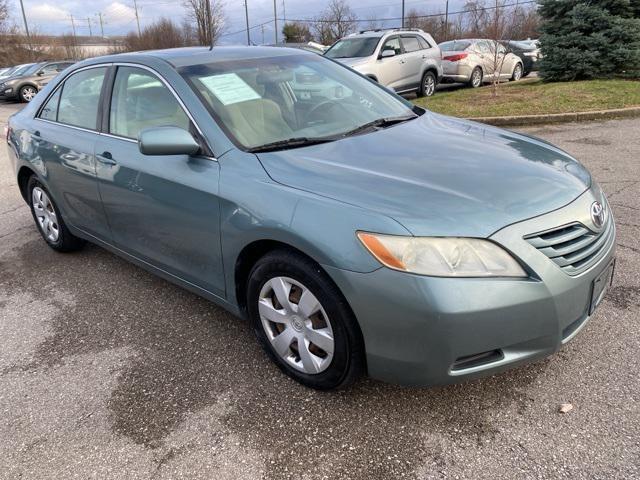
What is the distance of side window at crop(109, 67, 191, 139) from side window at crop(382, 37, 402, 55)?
953cm

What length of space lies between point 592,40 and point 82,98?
11624 mm

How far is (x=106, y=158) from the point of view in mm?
3473

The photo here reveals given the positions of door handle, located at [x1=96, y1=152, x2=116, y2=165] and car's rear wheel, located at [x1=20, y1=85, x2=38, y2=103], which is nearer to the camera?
door handle, located at [x1=96, y1=152, x2=116, y2=165]

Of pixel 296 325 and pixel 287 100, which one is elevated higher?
pixel 287 100

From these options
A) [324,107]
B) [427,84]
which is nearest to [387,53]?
[427,84]

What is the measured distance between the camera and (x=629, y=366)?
8.68 feet

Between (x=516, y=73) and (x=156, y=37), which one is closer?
(x=516, y=73)

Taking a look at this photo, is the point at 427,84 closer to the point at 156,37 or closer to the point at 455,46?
the point at 455,46

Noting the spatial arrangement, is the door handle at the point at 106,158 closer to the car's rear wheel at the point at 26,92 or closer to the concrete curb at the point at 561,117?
the concrete curb at the point at 561,117

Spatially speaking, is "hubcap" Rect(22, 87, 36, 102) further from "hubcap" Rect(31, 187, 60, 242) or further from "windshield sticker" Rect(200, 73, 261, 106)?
"windshield sticker" Rect(200, 73, 261, 106)

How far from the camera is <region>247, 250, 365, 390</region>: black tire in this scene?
2.28 meters

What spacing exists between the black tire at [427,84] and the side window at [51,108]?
9799mm

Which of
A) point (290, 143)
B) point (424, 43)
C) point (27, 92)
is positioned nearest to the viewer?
point (290, 143)

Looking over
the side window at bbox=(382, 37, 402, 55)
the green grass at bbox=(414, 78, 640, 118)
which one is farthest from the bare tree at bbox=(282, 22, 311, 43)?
the green grass at bbox=(414, 78, 640, 118)
